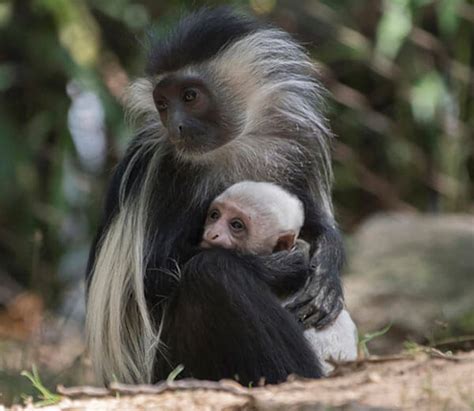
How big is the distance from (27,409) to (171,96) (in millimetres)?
1553

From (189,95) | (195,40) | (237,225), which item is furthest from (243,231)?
(195,40)

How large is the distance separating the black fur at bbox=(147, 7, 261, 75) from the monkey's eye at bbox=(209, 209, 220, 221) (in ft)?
2.05

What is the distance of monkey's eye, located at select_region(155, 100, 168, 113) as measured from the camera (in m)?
4.17

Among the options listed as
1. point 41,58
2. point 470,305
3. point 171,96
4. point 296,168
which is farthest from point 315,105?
point 41,58

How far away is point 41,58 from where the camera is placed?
7805mm

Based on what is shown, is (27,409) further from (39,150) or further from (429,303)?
(39,150)

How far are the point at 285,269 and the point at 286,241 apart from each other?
21 cm

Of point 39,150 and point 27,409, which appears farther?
point 39,150

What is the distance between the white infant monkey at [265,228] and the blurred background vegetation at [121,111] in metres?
3.20

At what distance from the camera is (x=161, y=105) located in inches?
165

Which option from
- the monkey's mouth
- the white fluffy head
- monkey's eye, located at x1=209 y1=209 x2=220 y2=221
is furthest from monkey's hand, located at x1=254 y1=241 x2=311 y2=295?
the monkey's mouth

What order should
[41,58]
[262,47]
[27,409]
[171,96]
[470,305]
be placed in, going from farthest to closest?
[41,58] < [470,305] < [262,47] < [171,96] < [27,409]

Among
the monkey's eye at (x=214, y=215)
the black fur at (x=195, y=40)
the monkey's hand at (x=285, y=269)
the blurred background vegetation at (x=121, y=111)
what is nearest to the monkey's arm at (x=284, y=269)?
the monkey's hand at (x=285, y=269)

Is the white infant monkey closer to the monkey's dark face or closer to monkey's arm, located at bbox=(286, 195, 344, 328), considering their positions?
monkey's arm, located at bbox=(286, 195, 344, 328)
